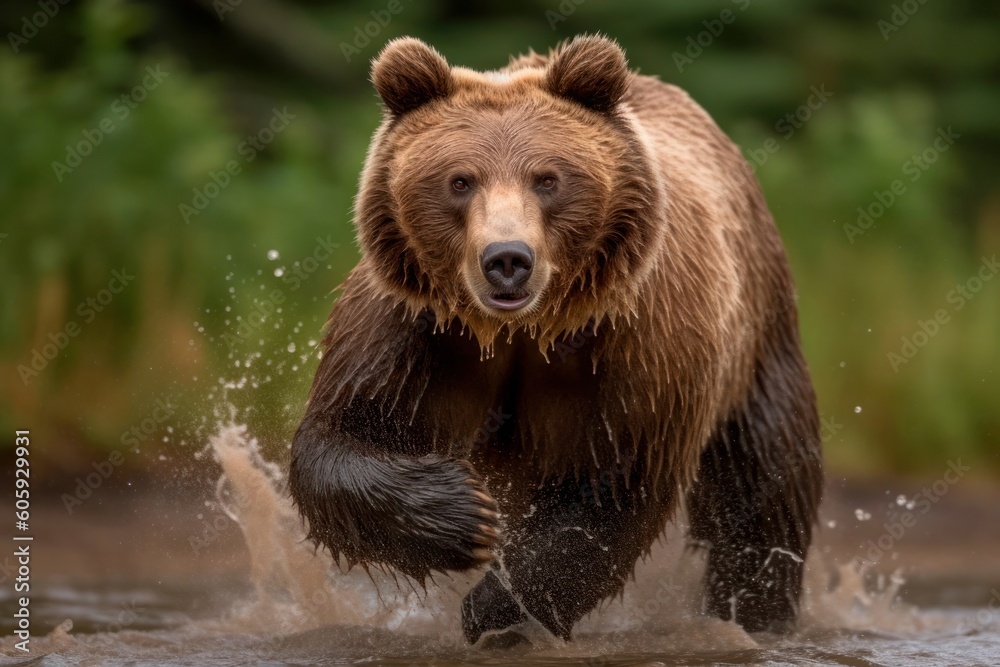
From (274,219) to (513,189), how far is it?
5.60 metres

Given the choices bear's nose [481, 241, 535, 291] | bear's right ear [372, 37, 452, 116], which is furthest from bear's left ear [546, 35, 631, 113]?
bear's nose [481, 241, 535, 291]

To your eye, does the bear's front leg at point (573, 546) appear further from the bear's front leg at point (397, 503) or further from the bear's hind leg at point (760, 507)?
the bear's hind leg at point (760, 507)

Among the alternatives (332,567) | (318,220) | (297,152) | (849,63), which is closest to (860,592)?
(332,567)

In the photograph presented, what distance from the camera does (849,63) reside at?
576 inches

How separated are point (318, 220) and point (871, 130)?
3912mm

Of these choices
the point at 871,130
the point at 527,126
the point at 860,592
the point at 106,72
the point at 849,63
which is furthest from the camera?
the point at 849,63

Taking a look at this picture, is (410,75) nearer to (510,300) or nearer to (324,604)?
(510,300)

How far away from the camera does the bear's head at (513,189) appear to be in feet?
16.0

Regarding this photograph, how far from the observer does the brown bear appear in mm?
4938

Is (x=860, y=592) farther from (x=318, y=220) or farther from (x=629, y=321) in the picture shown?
(x=318, y=220)

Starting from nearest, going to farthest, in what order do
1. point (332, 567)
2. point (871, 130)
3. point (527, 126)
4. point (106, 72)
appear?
1. point (527, 126)
2. point (332, 567)
3. point (106, 72)
4. point (871, 130)

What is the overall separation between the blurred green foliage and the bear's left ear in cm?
226

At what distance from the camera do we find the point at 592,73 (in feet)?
16.7

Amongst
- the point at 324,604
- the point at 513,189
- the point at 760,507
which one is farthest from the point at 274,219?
the point at 513,189
